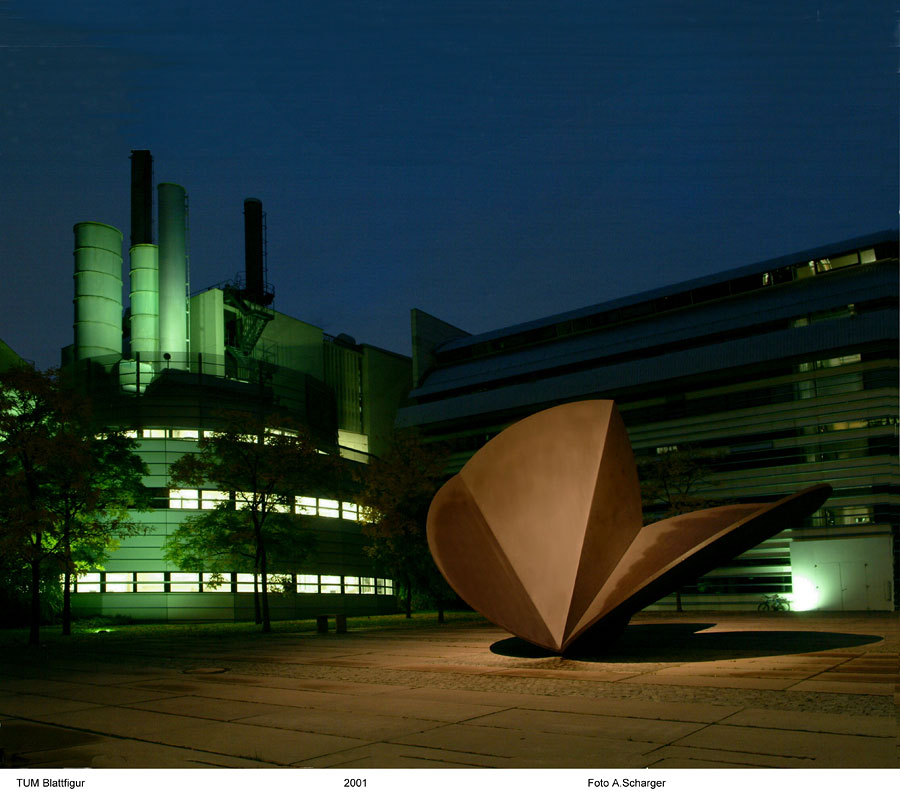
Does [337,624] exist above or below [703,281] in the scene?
below

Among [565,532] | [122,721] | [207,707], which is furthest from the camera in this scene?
[565,532]

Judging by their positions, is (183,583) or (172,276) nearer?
(183,583)

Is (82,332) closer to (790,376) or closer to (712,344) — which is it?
(712,344)

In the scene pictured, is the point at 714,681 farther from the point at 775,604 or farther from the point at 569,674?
the point at 775,604

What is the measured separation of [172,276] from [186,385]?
10006 millimetres

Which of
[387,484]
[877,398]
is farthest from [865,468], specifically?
[387,484]

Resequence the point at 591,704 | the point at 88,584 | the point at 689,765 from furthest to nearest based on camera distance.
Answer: the point at 88,584 → the point at 591,704 → the point at 689,765

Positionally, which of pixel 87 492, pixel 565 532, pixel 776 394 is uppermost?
pixel 776 394

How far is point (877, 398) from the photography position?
45000 mm

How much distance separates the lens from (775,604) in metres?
44.9

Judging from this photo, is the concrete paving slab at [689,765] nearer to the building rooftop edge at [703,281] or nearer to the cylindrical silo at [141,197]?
the building rooftop edge at [703,281]

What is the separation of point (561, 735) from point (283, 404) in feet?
170

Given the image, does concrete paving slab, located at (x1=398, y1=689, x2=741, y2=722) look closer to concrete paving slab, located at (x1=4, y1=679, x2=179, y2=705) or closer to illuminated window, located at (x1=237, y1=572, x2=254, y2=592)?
concrete paving slab, located at (x1=4, y1=679, x2=179, y2=705)

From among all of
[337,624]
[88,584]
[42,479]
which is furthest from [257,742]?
[88,584]
